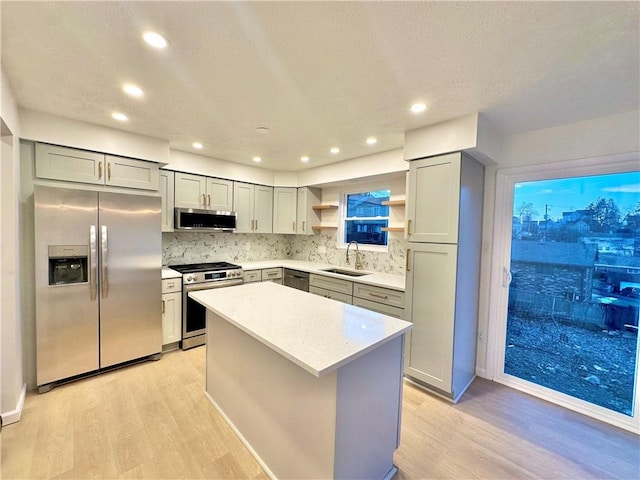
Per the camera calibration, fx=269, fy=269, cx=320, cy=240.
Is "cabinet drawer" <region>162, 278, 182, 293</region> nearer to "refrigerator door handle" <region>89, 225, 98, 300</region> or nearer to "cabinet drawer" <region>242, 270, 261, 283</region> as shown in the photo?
"refrigerator door handle" <region>89, 225, 98, 300</region>

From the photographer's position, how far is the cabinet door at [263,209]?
4168mm

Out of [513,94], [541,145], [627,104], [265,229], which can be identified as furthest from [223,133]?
[627,104]

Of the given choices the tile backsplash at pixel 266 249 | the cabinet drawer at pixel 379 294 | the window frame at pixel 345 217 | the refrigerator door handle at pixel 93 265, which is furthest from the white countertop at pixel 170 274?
the window frame at pixel 345 217

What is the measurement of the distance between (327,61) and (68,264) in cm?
279

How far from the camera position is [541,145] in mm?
2436

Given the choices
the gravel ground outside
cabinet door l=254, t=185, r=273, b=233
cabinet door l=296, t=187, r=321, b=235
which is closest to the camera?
the gravel ground outside

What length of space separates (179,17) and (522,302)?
3402mm

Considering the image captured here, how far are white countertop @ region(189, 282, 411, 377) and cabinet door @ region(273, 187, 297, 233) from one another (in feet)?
7.19

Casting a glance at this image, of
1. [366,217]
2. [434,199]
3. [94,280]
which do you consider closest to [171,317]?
[94,280]

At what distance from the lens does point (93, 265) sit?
8.20 feet

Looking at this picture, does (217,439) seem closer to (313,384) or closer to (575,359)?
(313,384)

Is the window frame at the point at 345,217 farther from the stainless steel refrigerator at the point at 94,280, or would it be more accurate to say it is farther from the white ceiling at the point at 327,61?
the stainless steel refrigerator at the point at 94,280

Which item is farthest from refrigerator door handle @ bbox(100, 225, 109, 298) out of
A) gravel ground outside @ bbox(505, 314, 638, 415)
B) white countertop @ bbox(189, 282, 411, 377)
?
gravel ground outside @ bbox(505, 314, 638, 415)

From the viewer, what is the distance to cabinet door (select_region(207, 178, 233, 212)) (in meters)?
3.65
